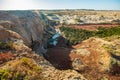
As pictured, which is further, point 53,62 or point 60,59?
point 60,59

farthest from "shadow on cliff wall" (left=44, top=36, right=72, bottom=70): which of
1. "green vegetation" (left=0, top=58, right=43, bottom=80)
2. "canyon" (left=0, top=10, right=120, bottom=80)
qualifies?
"green vegetation" (left=0, top=58, right=43, bottom=80)

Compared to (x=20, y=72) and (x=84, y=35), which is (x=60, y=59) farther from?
(x=84, y=35)

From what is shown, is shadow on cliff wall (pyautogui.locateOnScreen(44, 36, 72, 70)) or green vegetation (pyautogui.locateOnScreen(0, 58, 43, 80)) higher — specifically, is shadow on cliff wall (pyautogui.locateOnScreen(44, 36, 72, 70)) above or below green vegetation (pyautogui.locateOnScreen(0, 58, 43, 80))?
below

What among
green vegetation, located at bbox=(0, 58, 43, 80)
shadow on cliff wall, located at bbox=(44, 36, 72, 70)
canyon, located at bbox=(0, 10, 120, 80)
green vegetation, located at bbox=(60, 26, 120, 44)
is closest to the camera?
green vegetation, located at bbox=(0, 58, 43, 80)

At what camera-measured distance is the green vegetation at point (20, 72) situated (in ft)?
50.8

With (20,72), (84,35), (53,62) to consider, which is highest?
(20,72)

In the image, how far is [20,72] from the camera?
1587cm

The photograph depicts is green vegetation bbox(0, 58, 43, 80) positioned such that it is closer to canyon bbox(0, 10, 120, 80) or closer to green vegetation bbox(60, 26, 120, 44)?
canyon bbox(0, 10, 120, 80)

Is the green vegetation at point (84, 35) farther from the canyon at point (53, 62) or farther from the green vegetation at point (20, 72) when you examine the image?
the green vegetation at point (20, 72)

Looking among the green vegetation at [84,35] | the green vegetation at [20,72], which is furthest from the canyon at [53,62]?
the green vegetation at [84,35]

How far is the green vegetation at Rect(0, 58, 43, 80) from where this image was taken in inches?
610

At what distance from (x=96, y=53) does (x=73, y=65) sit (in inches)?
163

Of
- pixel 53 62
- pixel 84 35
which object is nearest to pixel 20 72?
pixel 53 62

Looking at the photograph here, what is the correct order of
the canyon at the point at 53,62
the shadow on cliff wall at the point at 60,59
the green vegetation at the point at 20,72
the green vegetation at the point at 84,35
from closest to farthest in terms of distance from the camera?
the green vegetation at the point at 20,72
the canyon at the point at 53,62
the shadow on cliff wall at the point at 60,59
the green vegetation at the point at 84,35
